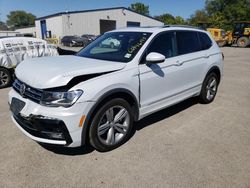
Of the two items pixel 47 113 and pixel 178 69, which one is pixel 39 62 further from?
pixel 178 69

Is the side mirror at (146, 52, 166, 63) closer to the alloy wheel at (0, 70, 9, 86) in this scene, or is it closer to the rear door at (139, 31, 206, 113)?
the rear door at (139, 31, 206, 113)

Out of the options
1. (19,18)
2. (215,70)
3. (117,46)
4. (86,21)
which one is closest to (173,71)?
(117,46)

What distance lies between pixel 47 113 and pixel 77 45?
3008cm

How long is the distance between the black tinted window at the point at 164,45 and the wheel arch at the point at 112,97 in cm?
84

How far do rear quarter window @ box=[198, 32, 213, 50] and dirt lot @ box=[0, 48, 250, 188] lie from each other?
64.5 inches

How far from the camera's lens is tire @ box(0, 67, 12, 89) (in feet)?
24.9

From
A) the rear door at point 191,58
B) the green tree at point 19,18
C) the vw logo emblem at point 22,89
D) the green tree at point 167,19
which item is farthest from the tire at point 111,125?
the green tree at point 19,18

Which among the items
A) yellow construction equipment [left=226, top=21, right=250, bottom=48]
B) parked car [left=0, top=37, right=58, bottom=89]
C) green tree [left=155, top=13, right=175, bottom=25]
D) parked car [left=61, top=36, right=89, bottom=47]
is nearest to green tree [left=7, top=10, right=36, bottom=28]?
green tree [left=155, top=13, right=175, bottom=25]

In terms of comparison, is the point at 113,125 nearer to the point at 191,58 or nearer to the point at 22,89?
the point at 22,89

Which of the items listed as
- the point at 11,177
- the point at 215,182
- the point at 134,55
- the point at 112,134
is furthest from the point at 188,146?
the point at 11,177

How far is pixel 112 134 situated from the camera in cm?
364

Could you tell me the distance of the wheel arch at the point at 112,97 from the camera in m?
3.21

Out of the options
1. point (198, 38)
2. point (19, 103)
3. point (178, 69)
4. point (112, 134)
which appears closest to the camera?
point (19, 103)

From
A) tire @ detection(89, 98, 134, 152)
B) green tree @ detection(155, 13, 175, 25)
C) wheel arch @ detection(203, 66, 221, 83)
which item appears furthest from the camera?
green tree @ detection(155, 13, 175, 25)
